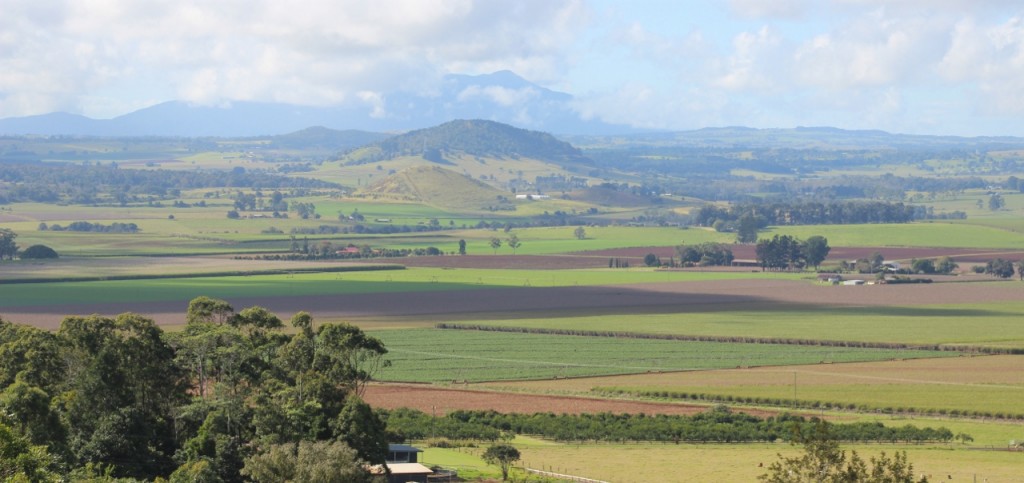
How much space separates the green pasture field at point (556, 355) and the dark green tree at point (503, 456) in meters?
23.4

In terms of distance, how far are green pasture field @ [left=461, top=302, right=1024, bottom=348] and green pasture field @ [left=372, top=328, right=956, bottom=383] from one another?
222 inches

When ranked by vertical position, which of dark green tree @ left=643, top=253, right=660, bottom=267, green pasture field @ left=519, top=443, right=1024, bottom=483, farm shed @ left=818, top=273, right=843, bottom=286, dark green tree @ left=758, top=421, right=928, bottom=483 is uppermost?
dark green tree @ left=758, top=421, right=928, bottom=483

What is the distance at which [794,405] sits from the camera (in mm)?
74062

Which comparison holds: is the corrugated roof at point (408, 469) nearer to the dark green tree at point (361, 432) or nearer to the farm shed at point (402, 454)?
the farm shed at point (402, 454)

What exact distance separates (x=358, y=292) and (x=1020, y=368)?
191ft

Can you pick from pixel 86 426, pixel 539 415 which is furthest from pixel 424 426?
pixel 86 426

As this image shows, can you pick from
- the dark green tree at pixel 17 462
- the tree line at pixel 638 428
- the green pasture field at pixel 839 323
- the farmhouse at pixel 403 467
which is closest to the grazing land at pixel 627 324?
the green pasture field at pixel 839 323

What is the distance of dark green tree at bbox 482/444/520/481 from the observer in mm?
57625

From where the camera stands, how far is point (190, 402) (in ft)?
191

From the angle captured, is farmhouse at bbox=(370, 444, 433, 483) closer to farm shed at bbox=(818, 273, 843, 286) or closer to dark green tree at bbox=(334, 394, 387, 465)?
dark green tree at bbox=(334, 394, 387, 465)

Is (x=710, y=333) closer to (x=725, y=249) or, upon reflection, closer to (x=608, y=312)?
(x=608, y=312)

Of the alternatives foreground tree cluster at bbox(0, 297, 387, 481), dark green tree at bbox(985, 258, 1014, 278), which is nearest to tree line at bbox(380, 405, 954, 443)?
foreground tree cluster at bbox(0, 297, 387, 481)

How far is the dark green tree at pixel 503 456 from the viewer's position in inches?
2269

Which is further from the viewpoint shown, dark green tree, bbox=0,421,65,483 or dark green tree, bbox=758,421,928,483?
dark green tree, bbox=758,421,928,483
